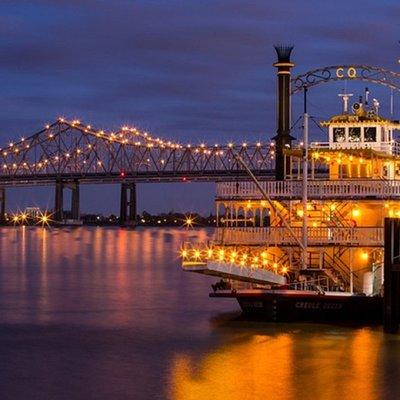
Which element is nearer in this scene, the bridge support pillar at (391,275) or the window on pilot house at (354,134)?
the bridge support pillar at (391,275)

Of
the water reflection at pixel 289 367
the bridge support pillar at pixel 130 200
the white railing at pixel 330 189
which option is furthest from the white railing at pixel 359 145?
the bridge support pillar at pixel 130 200

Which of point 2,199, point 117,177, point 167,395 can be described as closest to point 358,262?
point 167,395

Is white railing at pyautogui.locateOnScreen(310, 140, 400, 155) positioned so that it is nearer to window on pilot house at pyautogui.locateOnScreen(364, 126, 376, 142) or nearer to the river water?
window on pilot house at pyautogui.locateOnScreen(364, 126, 376, 142)

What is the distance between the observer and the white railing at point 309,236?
104 feet

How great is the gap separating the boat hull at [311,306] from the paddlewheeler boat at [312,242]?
3cm

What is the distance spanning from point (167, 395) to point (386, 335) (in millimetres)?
8018

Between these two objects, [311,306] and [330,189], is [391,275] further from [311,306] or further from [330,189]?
[330,189]

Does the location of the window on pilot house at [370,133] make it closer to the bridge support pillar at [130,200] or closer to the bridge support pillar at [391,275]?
the bridge support pillar at [391,275]

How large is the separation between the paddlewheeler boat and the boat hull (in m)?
→ 0.03

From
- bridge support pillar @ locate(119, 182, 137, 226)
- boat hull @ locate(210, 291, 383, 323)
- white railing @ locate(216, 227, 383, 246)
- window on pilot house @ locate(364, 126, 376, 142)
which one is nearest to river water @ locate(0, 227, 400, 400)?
boat hull @ locate(210, 291, 383, 323)

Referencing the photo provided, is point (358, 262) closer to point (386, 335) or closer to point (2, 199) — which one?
point (386, 335)

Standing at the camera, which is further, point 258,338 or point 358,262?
point 358,262

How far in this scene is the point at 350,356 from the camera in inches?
1079

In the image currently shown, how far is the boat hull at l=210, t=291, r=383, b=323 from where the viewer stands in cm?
3045
